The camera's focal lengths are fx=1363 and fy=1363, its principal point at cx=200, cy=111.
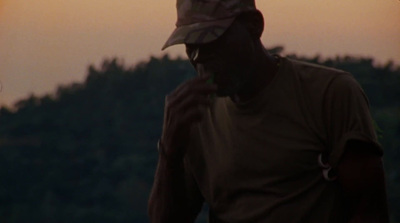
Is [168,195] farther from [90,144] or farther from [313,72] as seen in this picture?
[90,144]

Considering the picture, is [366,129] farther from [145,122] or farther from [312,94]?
[145,122]

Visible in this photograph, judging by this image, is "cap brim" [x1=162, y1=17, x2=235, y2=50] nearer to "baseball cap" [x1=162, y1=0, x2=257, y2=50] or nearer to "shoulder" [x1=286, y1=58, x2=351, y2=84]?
"baseball cap" [x1=162, y1=0, x2=257, y2=50]

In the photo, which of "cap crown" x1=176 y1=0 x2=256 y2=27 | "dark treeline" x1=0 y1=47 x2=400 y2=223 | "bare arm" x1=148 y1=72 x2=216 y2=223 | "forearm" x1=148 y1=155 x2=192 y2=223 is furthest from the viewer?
"dark treeline" x1=0 y1=47 x2=400 y2=223

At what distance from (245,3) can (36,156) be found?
89.6 ft

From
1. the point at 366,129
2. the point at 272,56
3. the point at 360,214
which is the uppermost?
the point at 272,56

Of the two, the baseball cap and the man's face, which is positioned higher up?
the baseball cap

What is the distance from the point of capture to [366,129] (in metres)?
4.30

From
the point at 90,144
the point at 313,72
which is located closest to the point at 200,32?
the point at 313,72

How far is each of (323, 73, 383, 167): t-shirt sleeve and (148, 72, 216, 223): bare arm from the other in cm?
39

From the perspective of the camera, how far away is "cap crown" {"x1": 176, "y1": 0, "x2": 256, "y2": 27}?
4551 millimetres

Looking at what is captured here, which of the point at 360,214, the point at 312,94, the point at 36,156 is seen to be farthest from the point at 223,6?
the point at 36,156

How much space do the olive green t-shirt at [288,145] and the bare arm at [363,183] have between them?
40 mm

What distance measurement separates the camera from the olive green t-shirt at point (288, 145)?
14.3 ft

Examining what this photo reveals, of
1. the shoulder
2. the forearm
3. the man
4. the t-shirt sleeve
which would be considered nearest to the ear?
the man
